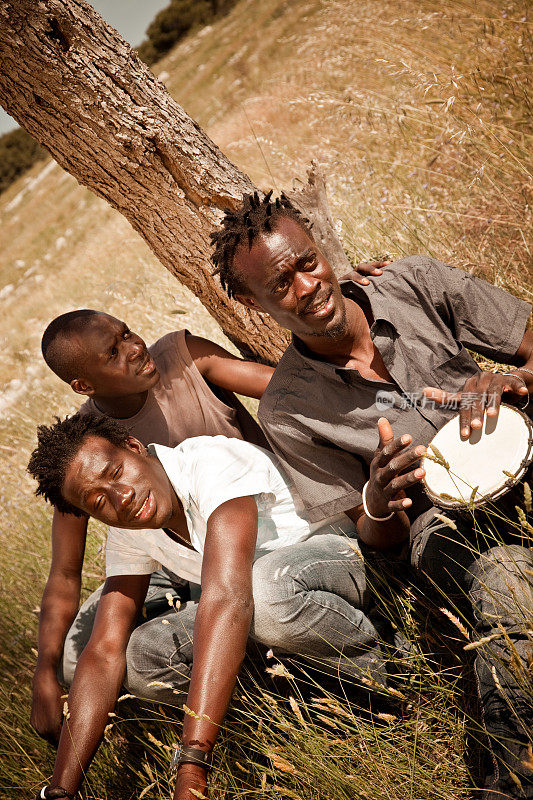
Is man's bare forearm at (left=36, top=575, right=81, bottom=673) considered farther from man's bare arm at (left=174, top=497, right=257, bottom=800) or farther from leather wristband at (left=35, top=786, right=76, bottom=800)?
man's bare arm at (left=174, top=497, right=257, bottom=800)

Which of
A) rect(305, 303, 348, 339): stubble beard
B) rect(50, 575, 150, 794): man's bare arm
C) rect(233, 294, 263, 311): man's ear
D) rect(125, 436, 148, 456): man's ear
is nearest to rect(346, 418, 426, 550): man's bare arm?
rect(305, 303, 348, 339): stubble beard

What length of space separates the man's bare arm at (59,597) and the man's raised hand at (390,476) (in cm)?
151

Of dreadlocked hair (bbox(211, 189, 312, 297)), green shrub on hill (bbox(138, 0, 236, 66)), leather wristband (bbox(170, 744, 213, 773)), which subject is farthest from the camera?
green shrub on hill (bbox(138, 0, 236, 66))

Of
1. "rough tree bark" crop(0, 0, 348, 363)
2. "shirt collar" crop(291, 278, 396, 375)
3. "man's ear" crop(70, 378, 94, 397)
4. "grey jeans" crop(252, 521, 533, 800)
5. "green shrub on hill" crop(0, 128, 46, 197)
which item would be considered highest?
"green shrub on hill" crop(0, 128, 46, 197)

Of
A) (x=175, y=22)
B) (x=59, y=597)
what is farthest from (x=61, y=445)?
(x=175, y=22)

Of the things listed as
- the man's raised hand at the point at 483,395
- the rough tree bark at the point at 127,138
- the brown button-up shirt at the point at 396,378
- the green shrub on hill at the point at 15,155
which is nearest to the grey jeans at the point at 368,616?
the brown button-up shirt at the point at 396,378

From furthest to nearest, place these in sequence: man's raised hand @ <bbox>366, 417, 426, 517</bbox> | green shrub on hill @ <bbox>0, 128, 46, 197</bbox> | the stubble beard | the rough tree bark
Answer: green shrub on hill @ <bbox>0, 128, 46, 197</bbox>
the rough tree bark
the stubble beard
man's raised hand @ <bbox>366, 417, 426, 517</bbox>

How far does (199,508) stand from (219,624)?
1.62ft

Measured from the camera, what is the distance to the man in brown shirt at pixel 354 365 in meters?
2.51

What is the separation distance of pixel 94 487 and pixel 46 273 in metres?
13.7

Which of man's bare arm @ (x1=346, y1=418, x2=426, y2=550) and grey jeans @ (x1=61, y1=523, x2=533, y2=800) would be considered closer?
grey jeans @ (x1=61, y1=523, x2=533, y2=800)

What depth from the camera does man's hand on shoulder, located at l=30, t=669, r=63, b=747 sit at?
2.90 meters

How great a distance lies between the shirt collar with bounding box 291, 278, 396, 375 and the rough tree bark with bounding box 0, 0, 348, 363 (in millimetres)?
659

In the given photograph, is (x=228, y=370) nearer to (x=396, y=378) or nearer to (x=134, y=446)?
(x=134, y=446)
